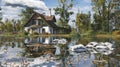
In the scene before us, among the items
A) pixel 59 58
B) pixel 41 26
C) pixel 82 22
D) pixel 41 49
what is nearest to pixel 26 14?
pixel 41 26

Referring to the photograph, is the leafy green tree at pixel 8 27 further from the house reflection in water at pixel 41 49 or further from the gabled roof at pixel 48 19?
the house reflection in water at pixel 41 49

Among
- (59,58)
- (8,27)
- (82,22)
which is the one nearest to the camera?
(59,58)

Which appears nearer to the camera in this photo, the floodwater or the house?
the floodwater

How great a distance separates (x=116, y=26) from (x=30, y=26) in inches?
764

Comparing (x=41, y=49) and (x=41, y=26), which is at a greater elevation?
(x=41, y=49)

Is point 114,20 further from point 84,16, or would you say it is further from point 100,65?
point 100,65

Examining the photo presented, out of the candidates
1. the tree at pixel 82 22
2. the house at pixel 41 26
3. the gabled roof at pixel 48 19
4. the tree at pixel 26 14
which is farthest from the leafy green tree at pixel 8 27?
the tree at pixel 82 22

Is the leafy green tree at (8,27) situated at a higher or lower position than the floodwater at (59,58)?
lower

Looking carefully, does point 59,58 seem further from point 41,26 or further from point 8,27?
point 8,27

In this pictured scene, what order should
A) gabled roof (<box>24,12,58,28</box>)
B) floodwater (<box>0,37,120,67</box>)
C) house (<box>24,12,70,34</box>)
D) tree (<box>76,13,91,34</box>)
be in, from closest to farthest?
floodwater (<box>0,37,120,67</box>), tree (<box>76,13,91,34</box>), house (<box>24,12,70,34</box>), gabled roof (<box>24,12,58,28</box>)

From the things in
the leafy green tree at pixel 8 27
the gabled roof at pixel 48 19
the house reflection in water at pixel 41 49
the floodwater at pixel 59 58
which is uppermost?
the floodwater at pixel 59 58

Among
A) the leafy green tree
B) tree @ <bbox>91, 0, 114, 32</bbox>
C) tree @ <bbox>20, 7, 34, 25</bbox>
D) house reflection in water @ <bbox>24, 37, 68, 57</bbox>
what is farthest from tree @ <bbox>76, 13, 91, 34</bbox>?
house reflection in water @ <bbox>24, 37, 68, 57</bbox>

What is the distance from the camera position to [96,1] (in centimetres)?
6078

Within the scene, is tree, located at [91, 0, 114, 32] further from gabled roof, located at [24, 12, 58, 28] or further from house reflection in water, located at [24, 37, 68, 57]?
house reflection in water, located at [24, 37, 68, 57]
